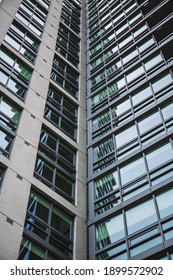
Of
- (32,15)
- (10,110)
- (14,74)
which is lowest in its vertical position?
(10,110)

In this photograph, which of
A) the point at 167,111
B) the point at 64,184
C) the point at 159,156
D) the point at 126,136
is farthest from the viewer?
the point at 126,136

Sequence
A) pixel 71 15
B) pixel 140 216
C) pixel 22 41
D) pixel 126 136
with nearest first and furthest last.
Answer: pixel 140 216
pixel 126 136
pixel 22 41
pixel 71 15

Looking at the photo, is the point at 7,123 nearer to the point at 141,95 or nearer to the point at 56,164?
the point at 56,164

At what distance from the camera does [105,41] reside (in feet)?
116

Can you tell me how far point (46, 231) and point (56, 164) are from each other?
4.67 meters

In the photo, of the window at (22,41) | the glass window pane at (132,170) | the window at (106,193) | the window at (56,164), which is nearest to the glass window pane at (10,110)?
the window at (56,164)

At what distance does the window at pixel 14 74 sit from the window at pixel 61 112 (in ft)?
6.08

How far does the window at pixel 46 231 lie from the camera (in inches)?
663

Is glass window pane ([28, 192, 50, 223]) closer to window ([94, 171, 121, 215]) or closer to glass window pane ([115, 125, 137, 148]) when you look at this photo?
window ([94, 171, 121, 215])

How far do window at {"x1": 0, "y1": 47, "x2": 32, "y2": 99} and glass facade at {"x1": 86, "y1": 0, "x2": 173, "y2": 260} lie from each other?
516 centimetres

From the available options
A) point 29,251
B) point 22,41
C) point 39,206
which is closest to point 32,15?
point 22,41

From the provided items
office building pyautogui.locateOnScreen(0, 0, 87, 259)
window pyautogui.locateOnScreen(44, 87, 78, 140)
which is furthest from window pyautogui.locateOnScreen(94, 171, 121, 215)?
window pyautogui.locateOnScreen(44, 87, 78, 140)

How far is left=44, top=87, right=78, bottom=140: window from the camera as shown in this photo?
81.2 feet

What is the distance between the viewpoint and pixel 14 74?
80.7 feet
